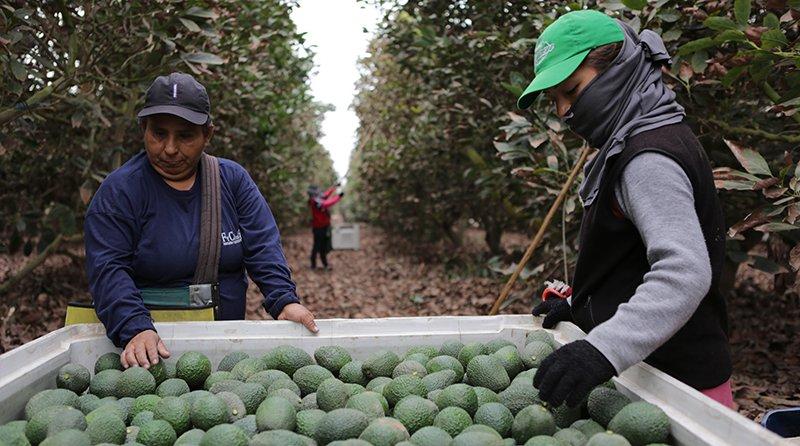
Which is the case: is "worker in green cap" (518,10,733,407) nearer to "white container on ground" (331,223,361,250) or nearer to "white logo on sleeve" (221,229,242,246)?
"white logo on sleeve" (221,229,242,246)

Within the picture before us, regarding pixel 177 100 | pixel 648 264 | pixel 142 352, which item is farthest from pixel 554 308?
pixel 177 100

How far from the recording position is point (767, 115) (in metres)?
4.20

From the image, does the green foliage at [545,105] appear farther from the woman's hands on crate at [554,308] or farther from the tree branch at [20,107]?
the tree branch at [20,107]

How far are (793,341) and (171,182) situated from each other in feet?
17.2

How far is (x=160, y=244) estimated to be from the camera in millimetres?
2510

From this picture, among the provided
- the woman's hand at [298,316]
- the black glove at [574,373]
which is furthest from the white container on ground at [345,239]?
the black glove at [574,373]

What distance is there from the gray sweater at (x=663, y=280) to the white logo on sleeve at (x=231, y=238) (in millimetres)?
1583

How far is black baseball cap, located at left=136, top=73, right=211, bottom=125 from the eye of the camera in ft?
7.98

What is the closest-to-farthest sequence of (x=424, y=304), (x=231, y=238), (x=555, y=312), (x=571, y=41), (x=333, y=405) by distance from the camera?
(x=571, y=41) → (x=333, y=405) → (x=555, y=312) → (x=231, y=238) → (x=424, y=304)

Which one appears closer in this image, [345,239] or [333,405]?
[333,405]

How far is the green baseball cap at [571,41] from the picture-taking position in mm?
1792

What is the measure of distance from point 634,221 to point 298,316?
134 cm

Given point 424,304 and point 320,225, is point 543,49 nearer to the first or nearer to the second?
point 424,304

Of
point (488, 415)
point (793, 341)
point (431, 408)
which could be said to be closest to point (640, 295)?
point (488, 415)
